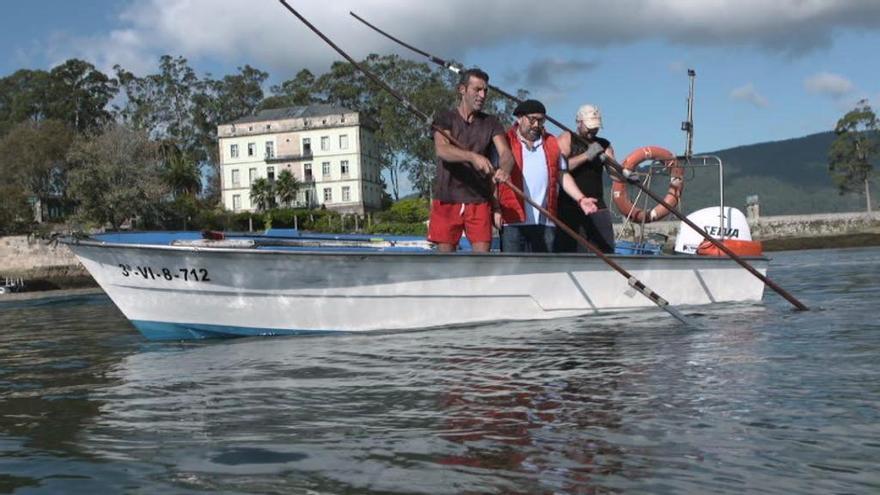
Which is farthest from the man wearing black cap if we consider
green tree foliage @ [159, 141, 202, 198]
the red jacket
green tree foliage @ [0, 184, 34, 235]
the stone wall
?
green tree foliage @ [159, 141, 202, 198]

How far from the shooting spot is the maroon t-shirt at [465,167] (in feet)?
26.2

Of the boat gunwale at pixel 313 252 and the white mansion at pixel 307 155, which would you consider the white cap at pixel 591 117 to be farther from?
the white mansion at pixel 307 155

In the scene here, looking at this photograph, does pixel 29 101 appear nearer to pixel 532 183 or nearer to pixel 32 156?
pixel 32 156

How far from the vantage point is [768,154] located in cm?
11869

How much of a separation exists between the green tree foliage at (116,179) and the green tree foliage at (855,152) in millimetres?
53658

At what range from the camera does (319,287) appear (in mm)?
7711

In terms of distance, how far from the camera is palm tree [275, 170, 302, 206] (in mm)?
75750

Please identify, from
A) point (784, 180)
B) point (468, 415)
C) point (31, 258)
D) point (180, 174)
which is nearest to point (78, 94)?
point (180, 174)

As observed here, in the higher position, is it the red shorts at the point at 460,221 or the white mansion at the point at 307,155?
the white mansion at the point at 307,155

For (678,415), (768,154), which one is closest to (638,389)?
(678,415)

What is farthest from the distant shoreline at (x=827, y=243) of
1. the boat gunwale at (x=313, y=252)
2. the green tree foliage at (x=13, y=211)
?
the green tree foliage at (x=13, y=211)

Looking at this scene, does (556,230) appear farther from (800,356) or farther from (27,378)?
(27,378)

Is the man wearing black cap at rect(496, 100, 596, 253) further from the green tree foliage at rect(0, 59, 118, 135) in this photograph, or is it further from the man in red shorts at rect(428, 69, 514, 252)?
the green tree foliage at rect(0, 59, 118, 135)

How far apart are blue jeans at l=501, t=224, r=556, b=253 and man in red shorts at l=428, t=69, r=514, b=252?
0.48 metres
